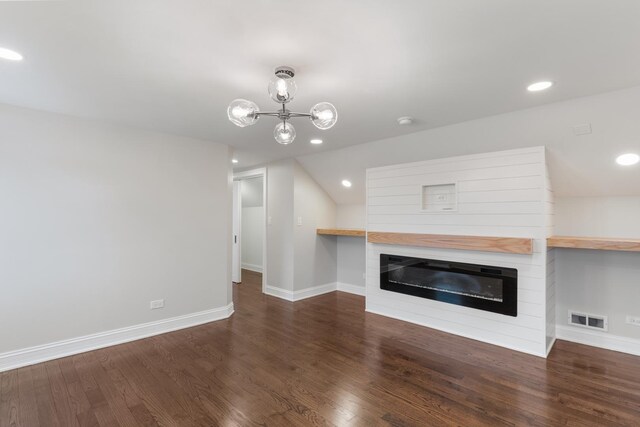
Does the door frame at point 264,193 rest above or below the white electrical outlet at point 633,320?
above

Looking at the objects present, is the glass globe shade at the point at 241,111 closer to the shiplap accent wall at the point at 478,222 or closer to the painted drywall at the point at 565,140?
the painted drywall at the point at 565,140

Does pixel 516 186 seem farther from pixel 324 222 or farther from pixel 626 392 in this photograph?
pixel 324 222

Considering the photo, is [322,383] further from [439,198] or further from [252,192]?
[252,192]

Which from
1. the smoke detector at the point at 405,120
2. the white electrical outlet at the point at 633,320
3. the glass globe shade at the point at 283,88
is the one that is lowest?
the white electrical outlet at the point at 633,320

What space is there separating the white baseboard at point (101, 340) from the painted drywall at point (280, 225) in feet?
4.12

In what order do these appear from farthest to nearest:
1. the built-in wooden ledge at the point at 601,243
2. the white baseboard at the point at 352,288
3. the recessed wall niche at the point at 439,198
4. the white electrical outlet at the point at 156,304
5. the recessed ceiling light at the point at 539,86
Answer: the white baseboard at the point at 352,288
the recessed wall niche at the point at 439,198
the white electrical outlet at the point at 156,304
the built-in wooden ledge at the point at 601,243
the recessed ceiling light at the point at 539,86

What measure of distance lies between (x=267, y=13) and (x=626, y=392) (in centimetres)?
374

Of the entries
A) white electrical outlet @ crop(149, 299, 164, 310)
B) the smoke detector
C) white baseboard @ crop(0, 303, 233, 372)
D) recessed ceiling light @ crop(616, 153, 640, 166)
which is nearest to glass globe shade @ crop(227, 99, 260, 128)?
the smoke detector

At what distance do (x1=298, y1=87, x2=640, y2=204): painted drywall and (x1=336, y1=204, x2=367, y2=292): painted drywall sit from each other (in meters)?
1.63

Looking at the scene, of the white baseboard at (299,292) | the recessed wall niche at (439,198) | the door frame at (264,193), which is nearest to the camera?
the recessed wall niche at (439,198)

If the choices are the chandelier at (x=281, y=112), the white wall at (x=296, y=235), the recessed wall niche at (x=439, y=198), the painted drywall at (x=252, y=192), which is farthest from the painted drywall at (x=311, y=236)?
the chandelier at (x=281, y=112)

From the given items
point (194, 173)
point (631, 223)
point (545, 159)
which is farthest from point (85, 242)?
point (631, 223)

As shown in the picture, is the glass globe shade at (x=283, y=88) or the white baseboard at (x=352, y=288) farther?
the white baseboard at (x=352, y=288)

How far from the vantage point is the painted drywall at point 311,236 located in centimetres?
527
